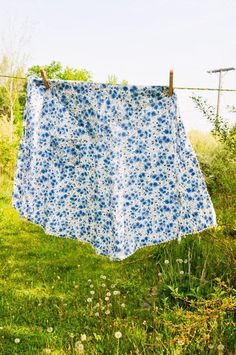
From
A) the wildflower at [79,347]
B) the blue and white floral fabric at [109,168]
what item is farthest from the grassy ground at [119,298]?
the blue and white floral fabric at [109,168]

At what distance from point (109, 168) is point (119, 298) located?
1.22 meters

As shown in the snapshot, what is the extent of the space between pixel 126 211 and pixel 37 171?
0.67 m

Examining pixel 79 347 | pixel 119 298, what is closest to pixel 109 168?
pixel 79 347

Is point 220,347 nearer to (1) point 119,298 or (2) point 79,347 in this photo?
(2) point 79,347

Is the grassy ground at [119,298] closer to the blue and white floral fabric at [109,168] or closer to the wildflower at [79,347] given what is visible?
the wildflower at [79,347]

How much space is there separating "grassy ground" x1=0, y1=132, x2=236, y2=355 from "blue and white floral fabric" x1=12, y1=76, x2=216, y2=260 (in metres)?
0.42

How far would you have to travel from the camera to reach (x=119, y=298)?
3.48 metres

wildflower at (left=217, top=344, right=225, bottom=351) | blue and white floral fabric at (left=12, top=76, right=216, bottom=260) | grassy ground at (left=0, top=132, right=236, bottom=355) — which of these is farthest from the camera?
blue and white floral fabric at (left=12, top=76, right=216, bottom=260)

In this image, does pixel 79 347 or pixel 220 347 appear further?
pixel 79 347

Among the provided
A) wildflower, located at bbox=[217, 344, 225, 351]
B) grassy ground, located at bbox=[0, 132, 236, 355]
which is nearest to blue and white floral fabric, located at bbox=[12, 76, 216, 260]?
grassy ground, located at bbox=[0, 132, 236, 355]

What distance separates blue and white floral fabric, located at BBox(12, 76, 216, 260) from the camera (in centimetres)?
281

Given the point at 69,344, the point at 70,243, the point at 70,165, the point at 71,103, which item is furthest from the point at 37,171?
the point at 70,243

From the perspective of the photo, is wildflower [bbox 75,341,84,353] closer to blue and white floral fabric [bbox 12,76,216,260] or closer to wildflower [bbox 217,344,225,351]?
blue and white floral fabric [bbox 12,76,216,260]

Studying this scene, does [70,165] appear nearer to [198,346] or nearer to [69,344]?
[69,344]
